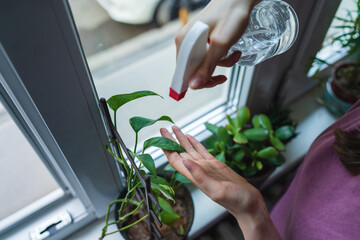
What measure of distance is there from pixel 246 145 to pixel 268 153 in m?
0.09

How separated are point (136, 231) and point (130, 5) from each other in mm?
549

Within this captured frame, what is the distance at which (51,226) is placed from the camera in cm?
75

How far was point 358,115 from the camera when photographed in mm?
605

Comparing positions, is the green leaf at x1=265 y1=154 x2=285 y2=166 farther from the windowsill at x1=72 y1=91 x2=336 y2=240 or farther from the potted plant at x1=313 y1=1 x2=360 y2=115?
the potted plant at x1=313 y1=1 x2=360 y2=115

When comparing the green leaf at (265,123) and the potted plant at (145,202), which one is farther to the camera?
the green leaf at (265,123)

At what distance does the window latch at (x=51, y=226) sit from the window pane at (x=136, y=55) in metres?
0.26

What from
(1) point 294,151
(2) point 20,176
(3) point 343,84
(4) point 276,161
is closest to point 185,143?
(4) point 276,161

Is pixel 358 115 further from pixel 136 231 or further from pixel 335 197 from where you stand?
pixel 136 231

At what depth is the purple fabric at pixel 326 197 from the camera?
561mm

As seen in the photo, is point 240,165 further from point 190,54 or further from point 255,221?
point 190,54

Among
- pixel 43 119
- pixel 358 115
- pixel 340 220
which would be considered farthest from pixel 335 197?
pixel 43 119

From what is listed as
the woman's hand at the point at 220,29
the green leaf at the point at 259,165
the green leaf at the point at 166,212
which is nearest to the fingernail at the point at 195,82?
the woman's hand at the point at 220,29

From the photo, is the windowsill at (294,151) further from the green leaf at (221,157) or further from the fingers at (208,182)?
the fingers at (208,182)

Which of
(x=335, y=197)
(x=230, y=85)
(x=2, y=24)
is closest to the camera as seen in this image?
(x=2, y=24)
